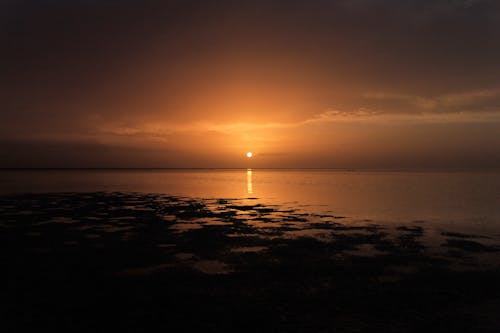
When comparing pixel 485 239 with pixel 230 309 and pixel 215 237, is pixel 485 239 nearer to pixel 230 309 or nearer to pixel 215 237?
pixel 215 237

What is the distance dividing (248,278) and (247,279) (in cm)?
13

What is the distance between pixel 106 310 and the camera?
10.8 metres

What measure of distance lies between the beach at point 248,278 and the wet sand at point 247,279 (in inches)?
1.8

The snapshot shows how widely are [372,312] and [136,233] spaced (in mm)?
16545

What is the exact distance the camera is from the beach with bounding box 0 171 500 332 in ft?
33.4

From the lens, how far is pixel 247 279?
13758mm

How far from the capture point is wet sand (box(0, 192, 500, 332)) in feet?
33.4

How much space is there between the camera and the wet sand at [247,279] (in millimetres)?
10180

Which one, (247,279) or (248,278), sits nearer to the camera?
(247,279)

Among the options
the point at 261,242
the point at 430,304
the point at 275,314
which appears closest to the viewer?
the point at 275,314

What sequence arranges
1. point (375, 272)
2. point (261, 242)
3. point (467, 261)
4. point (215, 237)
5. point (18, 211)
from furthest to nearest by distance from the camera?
point (18, 211)
point (215, 237)
point (261, 242)
point (467, 261)
point (375, 272)

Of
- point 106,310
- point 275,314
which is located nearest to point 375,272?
point 275,314

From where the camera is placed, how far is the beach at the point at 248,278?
10188 millimetres

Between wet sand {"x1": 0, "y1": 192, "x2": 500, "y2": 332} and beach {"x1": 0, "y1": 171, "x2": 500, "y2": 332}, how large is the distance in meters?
0.05
